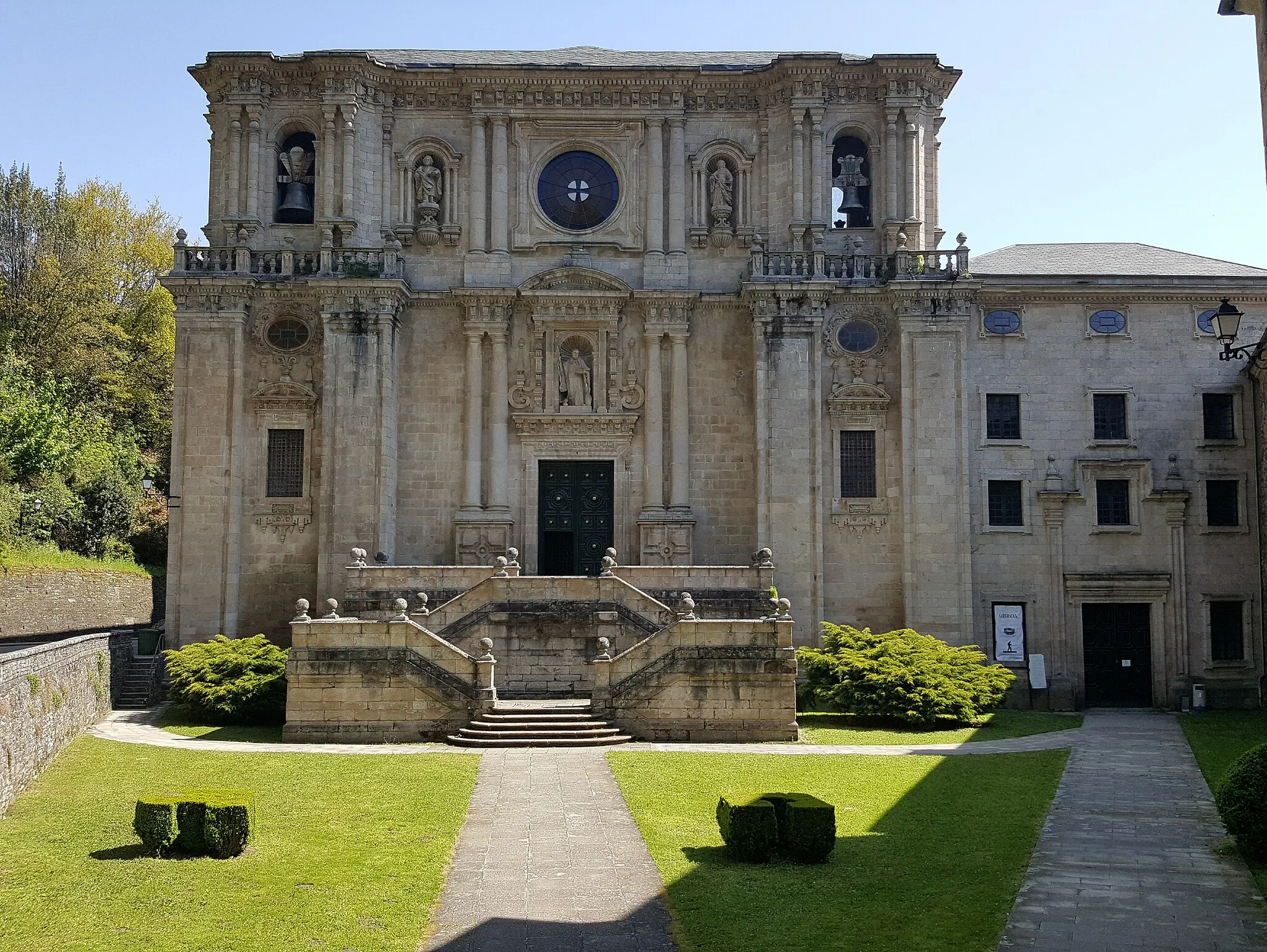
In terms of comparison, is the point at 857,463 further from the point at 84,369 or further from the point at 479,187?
the point at 84,369

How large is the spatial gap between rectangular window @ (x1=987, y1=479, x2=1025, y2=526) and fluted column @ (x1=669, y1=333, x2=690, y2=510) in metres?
8.88

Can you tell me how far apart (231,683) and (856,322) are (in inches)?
784

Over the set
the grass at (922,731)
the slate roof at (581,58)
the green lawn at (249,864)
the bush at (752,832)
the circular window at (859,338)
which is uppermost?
the slate roof at (581,58)

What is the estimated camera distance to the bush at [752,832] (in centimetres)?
1540

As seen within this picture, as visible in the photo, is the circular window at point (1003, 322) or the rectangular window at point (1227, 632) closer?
the rectangular window at point (1227, 632)

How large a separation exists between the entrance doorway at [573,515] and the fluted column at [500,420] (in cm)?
105

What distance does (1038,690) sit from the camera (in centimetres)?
3484

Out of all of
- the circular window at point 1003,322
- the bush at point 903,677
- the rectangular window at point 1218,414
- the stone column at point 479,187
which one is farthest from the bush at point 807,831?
the rectangular window at point 1218,414

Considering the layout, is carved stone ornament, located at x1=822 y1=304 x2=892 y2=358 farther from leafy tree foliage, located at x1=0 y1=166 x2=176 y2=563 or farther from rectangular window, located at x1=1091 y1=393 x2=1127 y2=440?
leafy tree foliage, located at x1=0 y1=166 x2=176 y2=563

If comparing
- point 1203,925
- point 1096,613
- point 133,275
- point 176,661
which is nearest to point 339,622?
point 176,661

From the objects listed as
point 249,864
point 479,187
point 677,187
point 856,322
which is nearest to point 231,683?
point 249,864

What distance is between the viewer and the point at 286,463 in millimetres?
35656

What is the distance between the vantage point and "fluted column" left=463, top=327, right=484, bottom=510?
117ft

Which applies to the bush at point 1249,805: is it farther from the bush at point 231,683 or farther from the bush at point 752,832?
the bush at point 231,683
